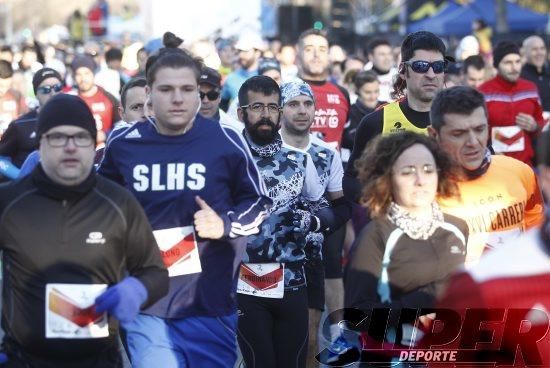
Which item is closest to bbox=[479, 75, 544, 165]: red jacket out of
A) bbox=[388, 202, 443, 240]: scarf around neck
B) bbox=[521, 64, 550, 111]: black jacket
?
bbox=[521, 64, 550, 111]: black jacket

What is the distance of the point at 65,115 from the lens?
5.69 m

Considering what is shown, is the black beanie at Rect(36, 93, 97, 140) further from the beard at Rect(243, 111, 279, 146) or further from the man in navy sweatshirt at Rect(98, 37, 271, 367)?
the beard at Rect(243, 111, 279, 146)

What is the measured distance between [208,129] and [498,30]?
83.1 ft

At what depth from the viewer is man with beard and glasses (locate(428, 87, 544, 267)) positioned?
239 inches

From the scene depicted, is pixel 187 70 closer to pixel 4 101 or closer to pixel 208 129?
pixel 208 129

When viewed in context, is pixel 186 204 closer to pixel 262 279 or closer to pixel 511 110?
pixel 262 279

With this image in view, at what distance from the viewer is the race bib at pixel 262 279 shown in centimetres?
747

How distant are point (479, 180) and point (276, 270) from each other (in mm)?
1686

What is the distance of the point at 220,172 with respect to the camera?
6.43 meters

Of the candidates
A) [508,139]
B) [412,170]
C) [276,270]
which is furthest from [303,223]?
[508,139]

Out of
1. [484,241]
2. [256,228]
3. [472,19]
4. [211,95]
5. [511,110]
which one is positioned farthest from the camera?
[472,19]

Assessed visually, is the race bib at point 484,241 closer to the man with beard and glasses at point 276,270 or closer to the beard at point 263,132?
the man with beard and glasses at point 276,270

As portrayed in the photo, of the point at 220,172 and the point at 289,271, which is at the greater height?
the point at 220,172

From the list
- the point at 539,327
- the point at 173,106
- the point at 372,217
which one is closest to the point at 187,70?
the point at 173,106
